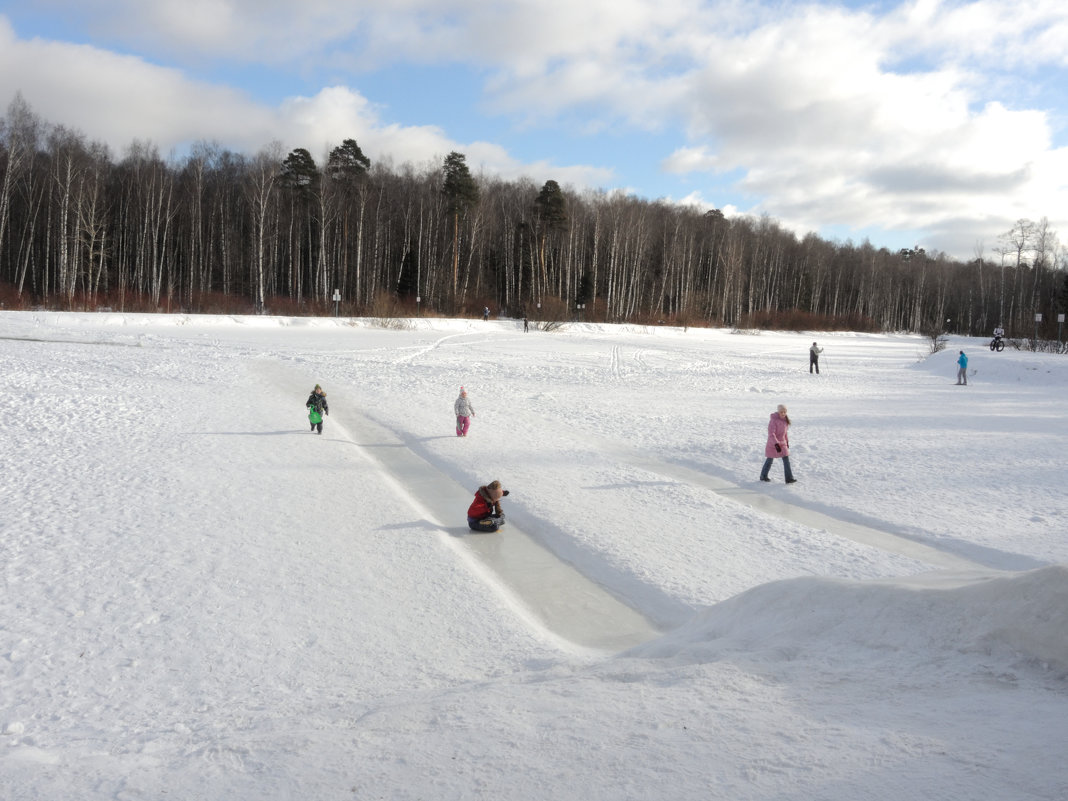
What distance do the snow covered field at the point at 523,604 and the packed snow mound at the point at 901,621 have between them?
0.02 metres

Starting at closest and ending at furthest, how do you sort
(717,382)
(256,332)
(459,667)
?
(459,667), (717,382), (256,332)

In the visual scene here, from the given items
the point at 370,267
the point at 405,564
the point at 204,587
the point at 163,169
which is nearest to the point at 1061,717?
the point at 405,564

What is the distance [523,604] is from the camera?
23.4 feet

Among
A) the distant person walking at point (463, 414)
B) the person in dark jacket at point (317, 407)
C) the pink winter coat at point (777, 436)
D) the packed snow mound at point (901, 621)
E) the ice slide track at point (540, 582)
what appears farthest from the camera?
the distant person walking at point (463, 414)

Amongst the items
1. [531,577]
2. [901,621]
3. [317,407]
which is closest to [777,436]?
[531,577]

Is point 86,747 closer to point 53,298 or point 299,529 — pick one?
point 299,529

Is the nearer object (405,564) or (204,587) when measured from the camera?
(204,587)

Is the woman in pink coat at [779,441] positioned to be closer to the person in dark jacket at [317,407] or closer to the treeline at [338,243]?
the person in dark jacket at [317,407]

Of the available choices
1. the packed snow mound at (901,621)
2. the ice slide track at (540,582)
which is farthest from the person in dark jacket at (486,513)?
the packed snow mound at (901,621)

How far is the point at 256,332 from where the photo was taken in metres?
38.0

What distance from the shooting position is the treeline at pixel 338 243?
1890 inches

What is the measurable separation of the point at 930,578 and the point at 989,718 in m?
2.12

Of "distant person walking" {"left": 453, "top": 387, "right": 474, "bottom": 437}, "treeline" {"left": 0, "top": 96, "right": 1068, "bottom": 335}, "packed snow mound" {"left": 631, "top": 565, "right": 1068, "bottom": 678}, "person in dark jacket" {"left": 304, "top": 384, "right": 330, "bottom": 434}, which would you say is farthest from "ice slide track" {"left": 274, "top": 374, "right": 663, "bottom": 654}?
"treeline" {"left": 0, "top": 96, "right": 1068, "bottom": 335}

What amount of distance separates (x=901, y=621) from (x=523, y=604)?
371cm
